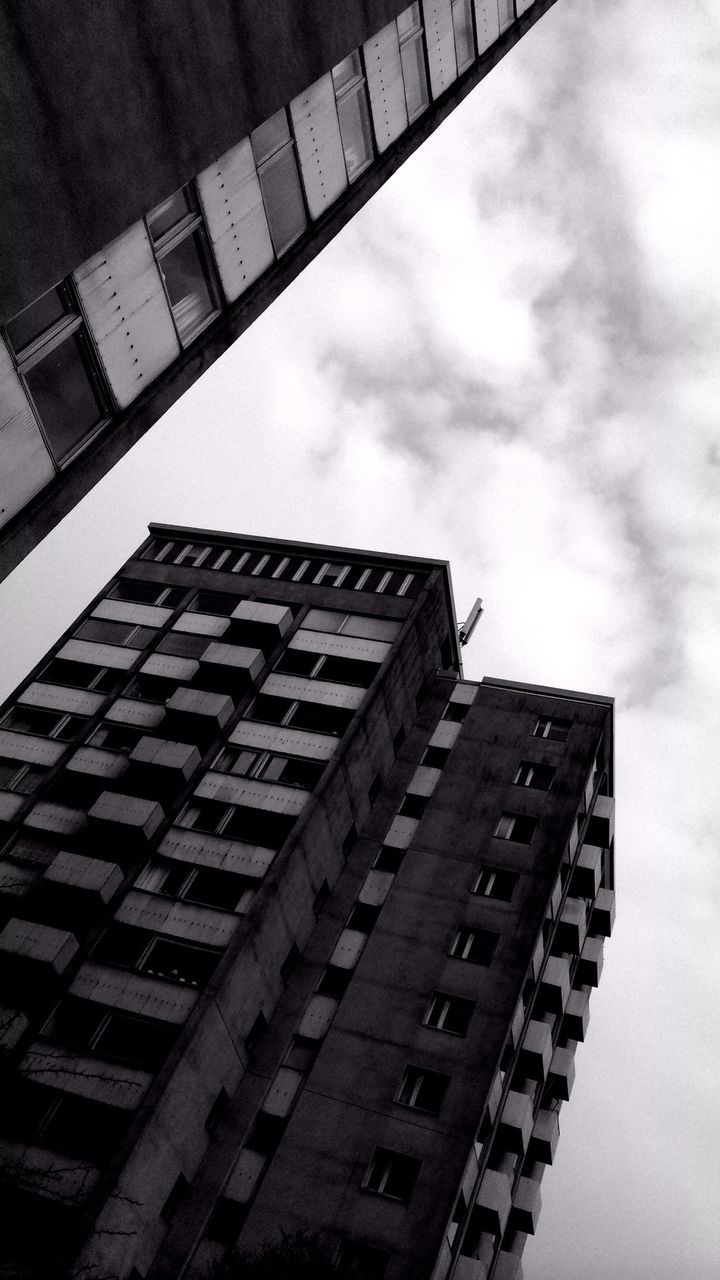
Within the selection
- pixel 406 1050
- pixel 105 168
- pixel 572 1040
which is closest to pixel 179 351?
pixel 105 168

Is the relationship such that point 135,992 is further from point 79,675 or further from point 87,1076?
point 79,675

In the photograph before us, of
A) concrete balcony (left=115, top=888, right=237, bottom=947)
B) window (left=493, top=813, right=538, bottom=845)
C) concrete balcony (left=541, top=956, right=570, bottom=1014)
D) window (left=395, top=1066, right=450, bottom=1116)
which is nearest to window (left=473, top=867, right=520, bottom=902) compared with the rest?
window (left=493, top=813, right=538, bottom=845)

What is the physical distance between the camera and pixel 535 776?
37.2 metres

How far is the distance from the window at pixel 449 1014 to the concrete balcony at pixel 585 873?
29.6 ft

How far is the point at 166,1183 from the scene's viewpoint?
2414cm

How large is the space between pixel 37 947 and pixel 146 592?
18.8 meters

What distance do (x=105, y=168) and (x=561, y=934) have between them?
3424 centimetres

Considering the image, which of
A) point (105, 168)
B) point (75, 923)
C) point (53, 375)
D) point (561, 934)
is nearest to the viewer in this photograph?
point (105, 168)

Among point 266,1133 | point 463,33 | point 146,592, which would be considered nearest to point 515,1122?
point 266,1133

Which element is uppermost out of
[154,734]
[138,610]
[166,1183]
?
[138,610]

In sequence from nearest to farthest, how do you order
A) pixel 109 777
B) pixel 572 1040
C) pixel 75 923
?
pixel 75 923 < pixel 109 777 < pixel 572 1040

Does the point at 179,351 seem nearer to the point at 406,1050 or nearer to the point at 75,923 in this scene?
the point at 75,923

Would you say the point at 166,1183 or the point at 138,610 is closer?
the point at 166,1183

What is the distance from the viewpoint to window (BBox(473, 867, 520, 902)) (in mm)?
33250
